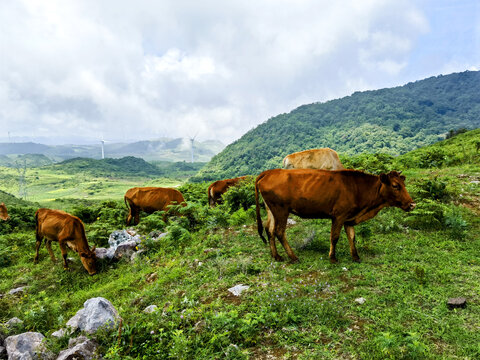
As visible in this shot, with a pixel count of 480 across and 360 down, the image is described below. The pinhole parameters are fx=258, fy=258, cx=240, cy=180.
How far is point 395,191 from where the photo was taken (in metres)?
5.91

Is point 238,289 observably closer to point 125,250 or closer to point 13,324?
point 13,324

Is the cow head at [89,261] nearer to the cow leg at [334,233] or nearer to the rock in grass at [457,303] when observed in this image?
the cow leg at [334,233]

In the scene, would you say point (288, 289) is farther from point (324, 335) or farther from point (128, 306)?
point (128, 306)

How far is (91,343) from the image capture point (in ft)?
12.6

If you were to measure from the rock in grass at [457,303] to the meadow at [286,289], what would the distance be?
85 mm

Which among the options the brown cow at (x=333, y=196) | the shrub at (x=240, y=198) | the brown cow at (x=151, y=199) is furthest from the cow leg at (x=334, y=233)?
the brown cow at (x=151, y=199)

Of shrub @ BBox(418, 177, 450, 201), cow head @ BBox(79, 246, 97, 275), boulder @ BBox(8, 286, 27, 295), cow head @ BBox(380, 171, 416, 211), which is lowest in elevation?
boulder @ BBox(8, 286, 27, 295)

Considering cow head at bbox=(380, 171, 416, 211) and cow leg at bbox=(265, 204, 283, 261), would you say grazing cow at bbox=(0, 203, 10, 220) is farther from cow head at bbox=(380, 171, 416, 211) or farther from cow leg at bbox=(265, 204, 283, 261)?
cow head at bbox=(380, 171, 416, 211)

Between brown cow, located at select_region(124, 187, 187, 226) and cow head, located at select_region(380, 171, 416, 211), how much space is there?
8175mm

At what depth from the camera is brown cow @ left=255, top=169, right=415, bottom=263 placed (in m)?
5.90

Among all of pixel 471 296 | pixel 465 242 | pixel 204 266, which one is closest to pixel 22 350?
pixel 204 266

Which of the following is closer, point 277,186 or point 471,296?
point 471,296

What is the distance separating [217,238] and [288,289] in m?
3.43

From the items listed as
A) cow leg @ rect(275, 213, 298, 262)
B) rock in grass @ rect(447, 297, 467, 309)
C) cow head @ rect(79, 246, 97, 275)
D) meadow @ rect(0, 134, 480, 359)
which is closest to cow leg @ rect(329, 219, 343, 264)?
meadow @ rect(0, 134, 480, 359)
